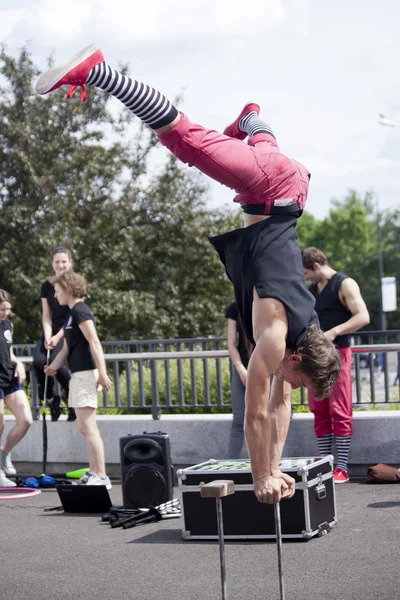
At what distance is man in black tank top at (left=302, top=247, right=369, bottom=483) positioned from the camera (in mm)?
9109

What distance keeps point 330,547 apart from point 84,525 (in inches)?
92.2

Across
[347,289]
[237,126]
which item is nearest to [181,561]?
[237,126]

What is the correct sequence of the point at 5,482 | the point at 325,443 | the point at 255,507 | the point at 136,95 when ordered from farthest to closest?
1. the point at 5,482
2. the point at 325,443
3. the point at 255,507
4. the point at 136,95

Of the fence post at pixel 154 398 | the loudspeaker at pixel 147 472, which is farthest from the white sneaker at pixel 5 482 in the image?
the loudspeaker at pixel 147 472

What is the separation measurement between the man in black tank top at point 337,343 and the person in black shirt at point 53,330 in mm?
2715

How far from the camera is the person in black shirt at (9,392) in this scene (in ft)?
32.5

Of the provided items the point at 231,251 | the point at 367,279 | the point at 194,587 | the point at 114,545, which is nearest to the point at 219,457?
the point at 114,545

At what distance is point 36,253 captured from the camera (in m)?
22.0

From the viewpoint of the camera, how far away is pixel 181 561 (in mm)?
6402

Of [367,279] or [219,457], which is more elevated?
[367,279]

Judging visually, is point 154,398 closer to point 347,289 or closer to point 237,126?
point 347,289

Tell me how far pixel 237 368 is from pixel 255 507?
243 centimetres

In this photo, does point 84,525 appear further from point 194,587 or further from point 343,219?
point 343,219

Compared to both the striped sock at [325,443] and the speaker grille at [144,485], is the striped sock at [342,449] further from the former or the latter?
the speaker grille at [144,485]
